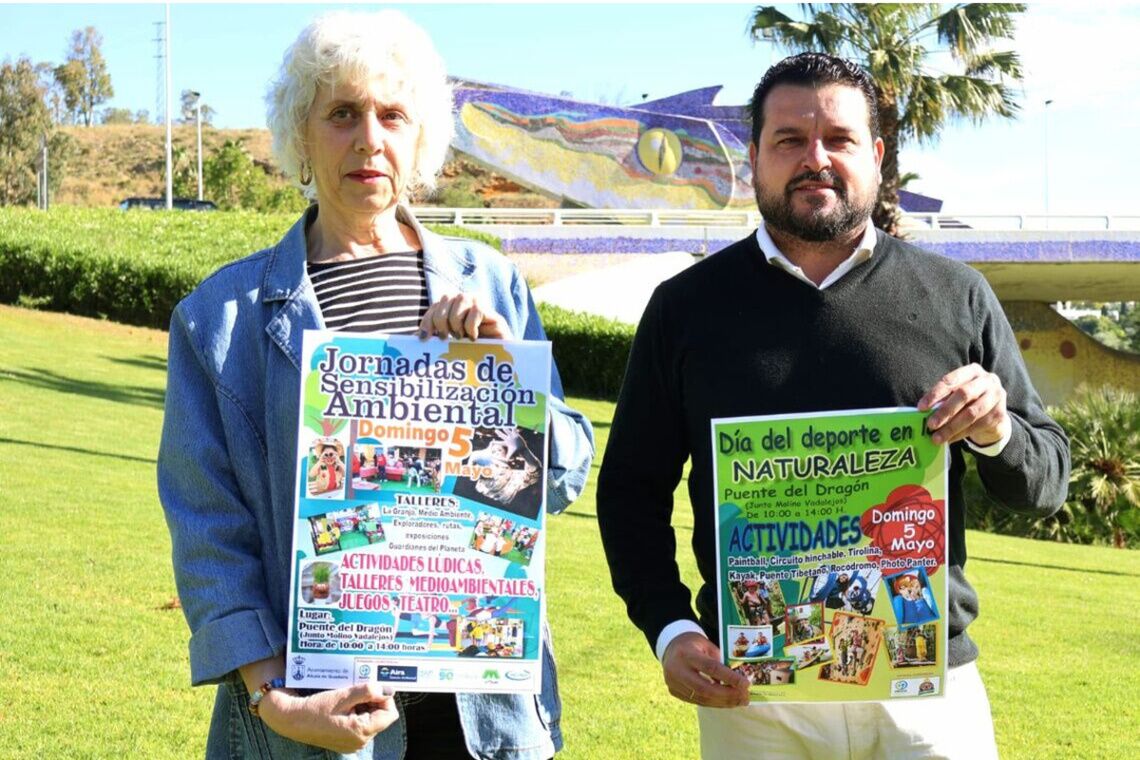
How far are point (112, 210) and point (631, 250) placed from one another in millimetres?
12778

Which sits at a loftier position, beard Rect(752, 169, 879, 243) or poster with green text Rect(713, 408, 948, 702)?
beard Rect(752, 169, 879, 243)

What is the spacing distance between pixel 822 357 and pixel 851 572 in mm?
462

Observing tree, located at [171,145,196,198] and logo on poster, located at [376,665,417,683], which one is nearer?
logo on poster, located at [376,665,417,683]

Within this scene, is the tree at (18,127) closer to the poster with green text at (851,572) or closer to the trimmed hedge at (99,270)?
the trimmed hedge at (99,270)

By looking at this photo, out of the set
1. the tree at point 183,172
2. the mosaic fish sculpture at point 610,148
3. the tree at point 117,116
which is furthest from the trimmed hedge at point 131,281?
the tree at point 117,116

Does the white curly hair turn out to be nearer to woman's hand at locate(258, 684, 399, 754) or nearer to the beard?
the beard

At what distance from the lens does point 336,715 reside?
2.32 meters

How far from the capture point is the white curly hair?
2.50 m

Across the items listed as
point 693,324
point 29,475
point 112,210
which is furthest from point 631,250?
point 693,324

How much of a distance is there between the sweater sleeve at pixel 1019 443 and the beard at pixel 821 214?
0.35 meters

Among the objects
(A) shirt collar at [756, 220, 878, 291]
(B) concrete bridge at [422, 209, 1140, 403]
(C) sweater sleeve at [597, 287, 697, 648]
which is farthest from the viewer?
(B) concrete bridge at [422, 209, 1140, 403]

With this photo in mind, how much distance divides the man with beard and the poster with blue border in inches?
18.5

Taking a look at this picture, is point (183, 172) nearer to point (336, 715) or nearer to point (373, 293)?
point (373, 293)

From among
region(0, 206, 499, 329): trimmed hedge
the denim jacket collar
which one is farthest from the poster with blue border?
region(0, 206, 499, 329): trimmed hedge
